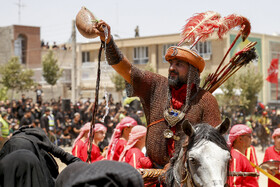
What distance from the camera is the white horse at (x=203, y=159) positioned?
3.39 m

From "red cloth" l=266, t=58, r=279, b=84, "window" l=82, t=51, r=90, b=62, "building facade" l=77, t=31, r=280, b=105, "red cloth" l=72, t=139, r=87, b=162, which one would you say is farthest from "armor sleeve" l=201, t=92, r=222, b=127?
"window" l=82, t=51, r=90, b=62

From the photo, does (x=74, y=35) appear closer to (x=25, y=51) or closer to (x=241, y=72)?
(x=241, y=72)

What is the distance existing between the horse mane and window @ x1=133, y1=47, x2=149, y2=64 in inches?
1802

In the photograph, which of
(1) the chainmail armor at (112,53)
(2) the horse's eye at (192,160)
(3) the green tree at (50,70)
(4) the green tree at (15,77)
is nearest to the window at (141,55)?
(3) the green tree at (50,70)

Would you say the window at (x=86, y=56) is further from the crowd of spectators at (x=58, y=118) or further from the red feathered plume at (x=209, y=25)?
the red feathered plume at (x=209, y=25)

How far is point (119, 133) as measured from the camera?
8.54 metres

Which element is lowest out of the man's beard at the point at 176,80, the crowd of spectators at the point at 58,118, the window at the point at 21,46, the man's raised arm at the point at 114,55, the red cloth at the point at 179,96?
the crowd of spectators at the point at 58,118

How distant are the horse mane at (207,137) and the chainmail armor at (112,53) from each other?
1282 millimetres

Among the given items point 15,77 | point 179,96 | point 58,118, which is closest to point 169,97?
point 179,96

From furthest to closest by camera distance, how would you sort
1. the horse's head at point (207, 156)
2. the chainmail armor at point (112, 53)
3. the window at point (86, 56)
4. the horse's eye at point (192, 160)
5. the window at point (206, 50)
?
the window at point (86, 56)
the window at point (206, 50)
the chainmail armor at point (112, 53)
the horse's eye at point (192, 160)
the horse's head at point (207, 156)

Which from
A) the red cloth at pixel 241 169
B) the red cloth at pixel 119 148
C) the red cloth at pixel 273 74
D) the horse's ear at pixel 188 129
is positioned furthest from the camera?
the red cloth at pixel 273 74

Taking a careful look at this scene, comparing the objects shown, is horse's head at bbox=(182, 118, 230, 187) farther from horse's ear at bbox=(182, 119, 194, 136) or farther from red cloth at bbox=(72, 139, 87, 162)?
red cloth at bbox=(72, 139, 87, 162)

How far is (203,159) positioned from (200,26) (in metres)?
2.17

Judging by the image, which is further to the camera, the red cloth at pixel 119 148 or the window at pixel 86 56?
the window at pixel 86 56
